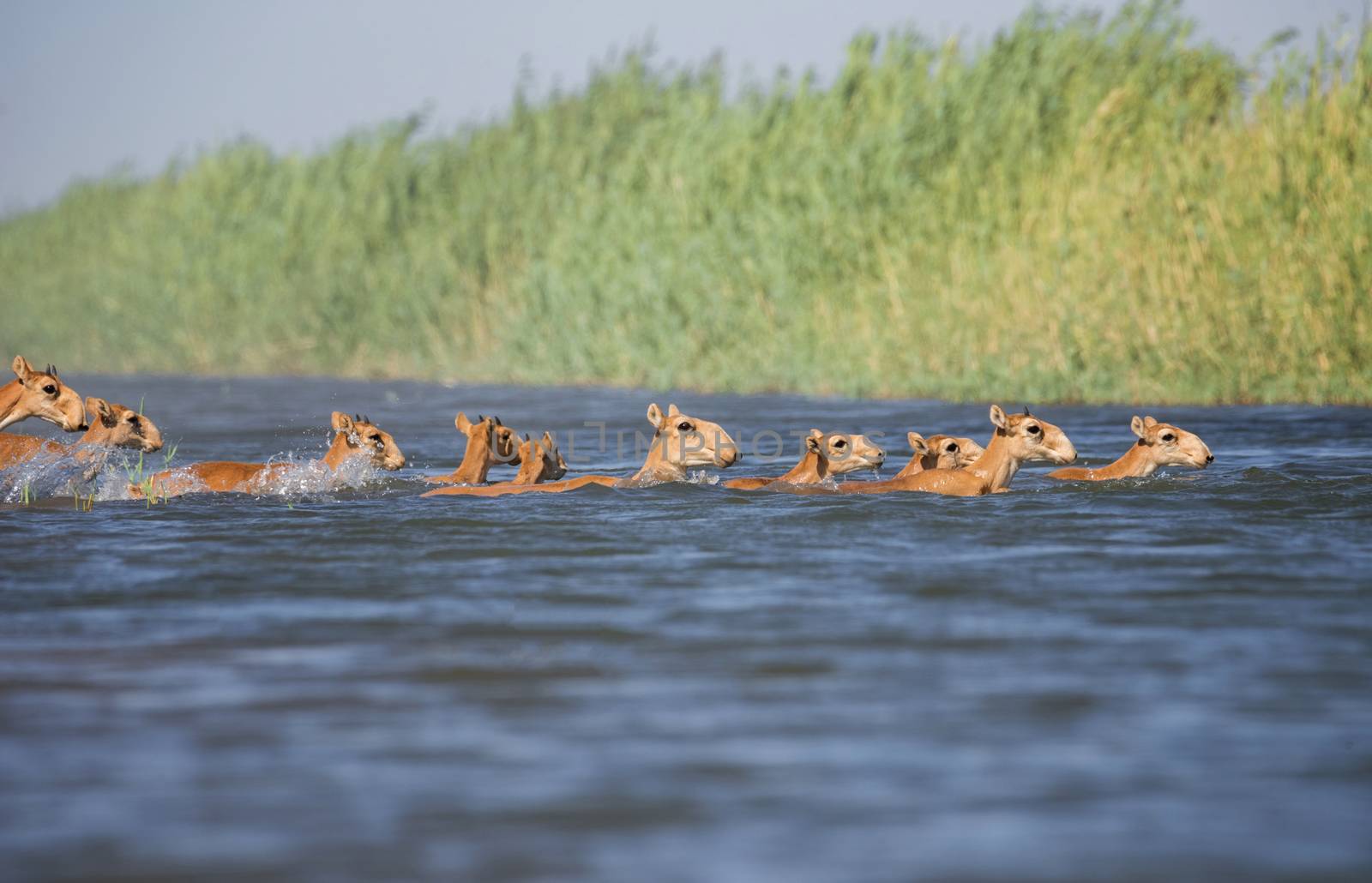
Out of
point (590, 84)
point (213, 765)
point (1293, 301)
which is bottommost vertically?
point (213, 765)

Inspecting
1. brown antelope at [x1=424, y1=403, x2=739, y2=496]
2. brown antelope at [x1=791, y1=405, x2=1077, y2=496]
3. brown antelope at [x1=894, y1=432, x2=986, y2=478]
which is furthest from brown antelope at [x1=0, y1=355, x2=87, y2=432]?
brown antelope at [x1=894, y1=432, x2=986, y2=478]

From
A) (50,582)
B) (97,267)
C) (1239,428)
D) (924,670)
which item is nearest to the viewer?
(924,670)

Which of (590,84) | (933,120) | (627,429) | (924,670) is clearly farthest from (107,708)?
(590,84)

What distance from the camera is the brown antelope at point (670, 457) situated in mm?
13031

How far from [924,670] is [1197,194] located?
16304 mm

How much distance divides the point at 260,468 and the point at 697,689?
7.96 metres

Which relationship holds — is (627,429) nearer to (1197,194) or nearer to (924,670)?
(1197,194)

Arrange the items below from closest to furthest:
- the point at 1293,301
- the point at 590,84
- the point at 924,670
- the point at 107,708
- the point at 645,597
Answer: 1. the point at 107,708
2. the point at 924,670
3. the point at 645,597
4. the point at 1293,301
5. the point at 590,84

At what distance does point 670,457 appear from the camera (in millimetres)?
13508

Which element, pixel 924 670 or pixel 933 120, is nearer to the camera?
pixel 924 670

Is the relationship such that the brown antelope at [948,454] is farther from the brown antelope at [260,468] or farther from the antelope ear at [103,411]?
the antelope ear at [103,411]

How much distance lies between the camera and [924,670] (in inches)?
276

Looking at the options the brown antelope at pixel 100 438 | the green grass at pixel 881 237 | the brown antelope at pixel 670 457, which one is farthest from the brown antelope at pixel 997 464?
the green grass at pixel 881 237

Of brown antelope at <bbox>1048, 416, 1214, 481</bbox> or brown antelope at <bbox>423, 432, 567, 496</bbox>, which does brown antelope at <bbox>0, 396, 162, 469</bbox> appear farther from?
brown antelope at <bbox>1048, 416, 1214, 481</bbox>
